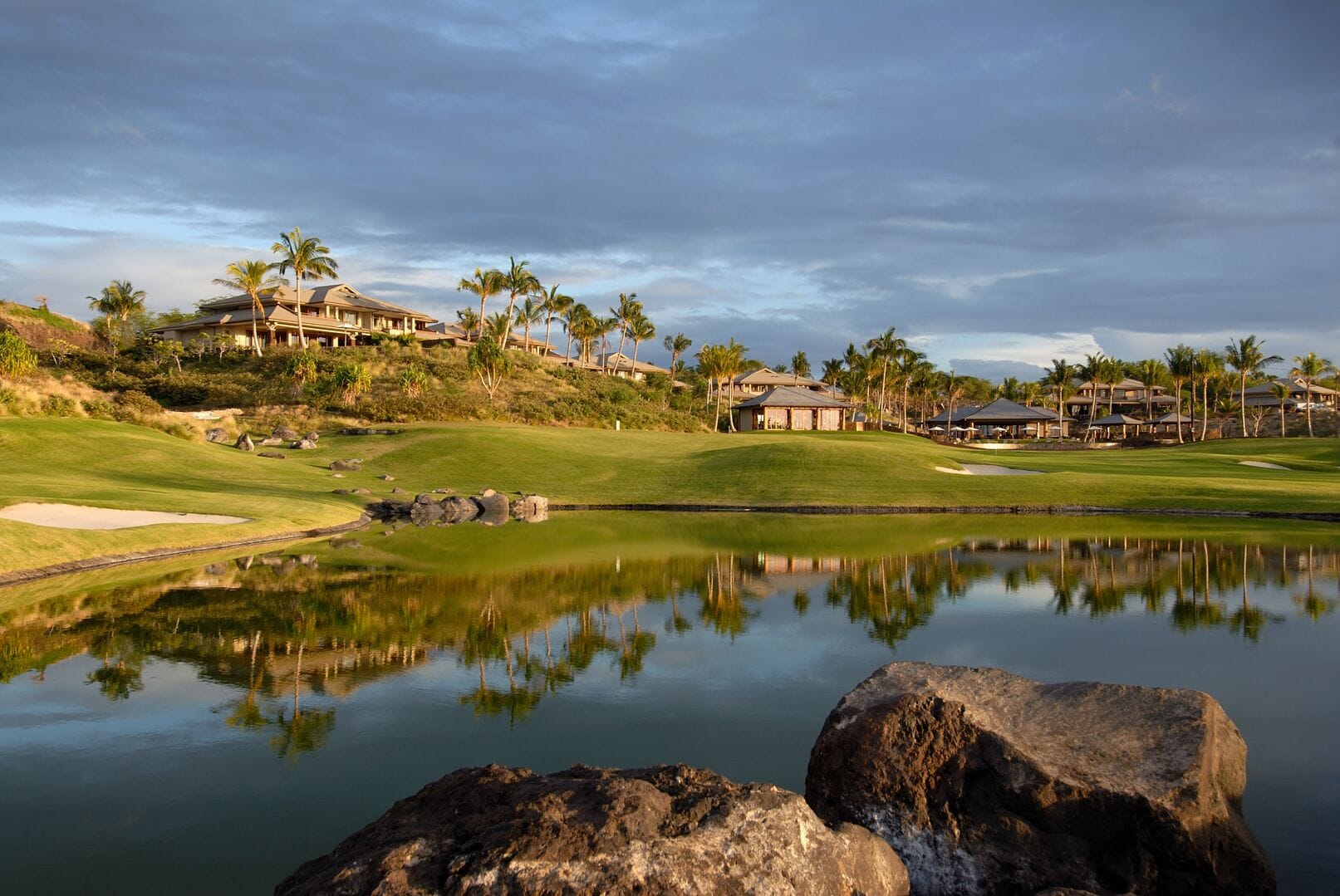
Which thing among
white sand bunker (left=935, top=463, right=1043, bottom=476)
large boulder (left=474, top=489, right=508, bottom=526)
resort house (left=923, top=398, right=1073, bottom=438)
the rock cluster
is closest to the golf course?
white sand bunker (left=935, top=463, right=1043, bottom=476)

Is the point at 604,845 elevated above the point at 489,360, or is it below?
below

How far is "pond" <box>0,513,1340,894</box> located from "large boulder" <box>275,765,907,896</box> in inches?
121

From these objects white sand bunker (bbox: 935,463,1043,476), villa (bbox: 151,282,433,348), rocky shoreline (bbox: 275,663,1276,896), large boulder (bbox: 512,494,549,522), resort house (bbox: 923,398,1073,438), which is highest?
villa (bbox: 151,282,433,348)

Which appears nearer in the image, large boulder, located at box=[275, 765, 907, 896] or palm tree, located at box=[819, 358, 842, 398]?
large boulder, located at box=[275, 765, 907, 896]

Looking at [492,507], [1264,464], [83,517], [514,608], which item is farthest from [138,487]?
[1264,464]

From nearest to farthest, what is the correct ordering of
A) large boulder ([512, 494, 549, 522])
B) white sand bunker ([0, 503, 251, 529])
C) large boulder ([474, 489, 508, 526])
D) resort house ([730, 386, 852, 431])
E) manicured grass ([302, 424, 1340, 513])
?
white sand bunker ([0, 503, 251, 529]), large boulder ([474, 489, 508, 526]), large boulder ([512, 494, 549, 522]), manicured grass ([302, 424, 1340, 513]), resort house ([730, 386, 852, 431])

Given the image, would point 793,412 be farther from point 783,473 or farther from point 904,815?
point 904,815

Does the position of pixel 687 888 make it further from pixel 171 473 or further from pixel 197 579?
pixel 171 473

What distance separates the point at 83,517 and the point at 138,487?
8.41 meters

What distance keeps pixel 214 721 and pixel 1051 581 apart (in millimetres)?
20587

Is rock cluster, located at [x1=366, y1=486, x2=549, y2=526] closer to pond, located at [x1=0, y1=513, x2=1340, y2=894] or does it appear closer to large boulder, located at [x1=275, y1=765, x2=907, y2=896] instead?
pond, located at [x1=0, y1=513, x2=1340, y2=894]

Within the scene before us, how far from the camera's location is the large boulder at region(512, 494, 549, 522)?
43.1 metres

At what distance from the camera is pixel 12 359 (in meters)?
51.9

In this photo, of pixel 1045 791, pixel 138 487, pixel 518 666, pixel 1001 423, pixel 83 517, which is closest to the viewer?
pixel 1045 791
